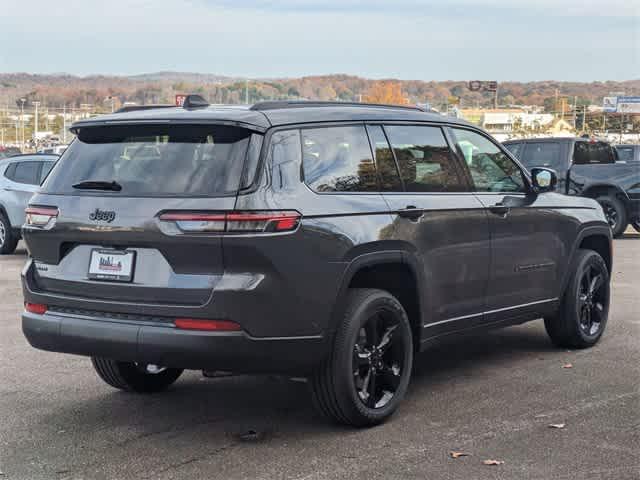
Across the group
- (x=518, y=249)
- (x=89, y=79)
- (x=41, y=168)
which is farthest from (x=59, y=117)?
(x=518, y=249)

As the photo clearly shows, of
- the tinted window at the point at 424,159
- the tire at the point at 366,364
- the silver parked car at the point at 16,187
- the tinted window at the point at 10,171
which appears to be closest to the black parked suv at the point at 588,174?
the silver parked car at the point at 16,187

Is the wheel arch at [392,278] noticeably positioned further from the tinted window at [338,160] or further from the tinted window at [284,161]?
the tinted window at [284,161]

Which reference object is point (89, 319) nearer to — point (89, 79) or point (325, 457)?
point (325, 457)

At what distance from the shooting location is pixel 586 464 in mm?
5078

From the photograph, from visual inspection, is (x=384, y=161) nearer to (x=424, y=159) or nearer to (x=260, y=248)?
(x=424, y=159)

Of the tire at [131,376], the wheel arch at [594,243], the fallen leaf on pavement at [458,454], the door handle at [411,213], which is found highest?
the door handle at [411,213]

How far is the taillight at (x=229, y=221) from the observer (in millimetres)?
5113

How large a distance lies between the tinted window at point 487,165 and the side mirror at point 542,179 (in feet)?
0.45

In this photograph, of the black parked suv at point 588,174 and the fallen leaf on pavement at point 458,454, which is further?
the black parked suv at point 588,174

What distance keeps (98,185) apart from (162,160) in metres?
0.42

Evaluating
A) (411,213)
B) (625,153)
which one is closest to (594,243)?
(411,213)

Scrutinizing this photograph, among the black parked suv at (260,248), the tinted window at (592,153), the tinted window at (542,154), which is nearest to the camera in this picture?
the black parked suv at (260,248)

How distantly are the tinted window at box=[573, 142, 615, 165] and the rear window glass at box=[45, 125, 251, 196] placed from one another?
15.4 metres

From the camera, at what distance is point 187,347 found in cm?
515
